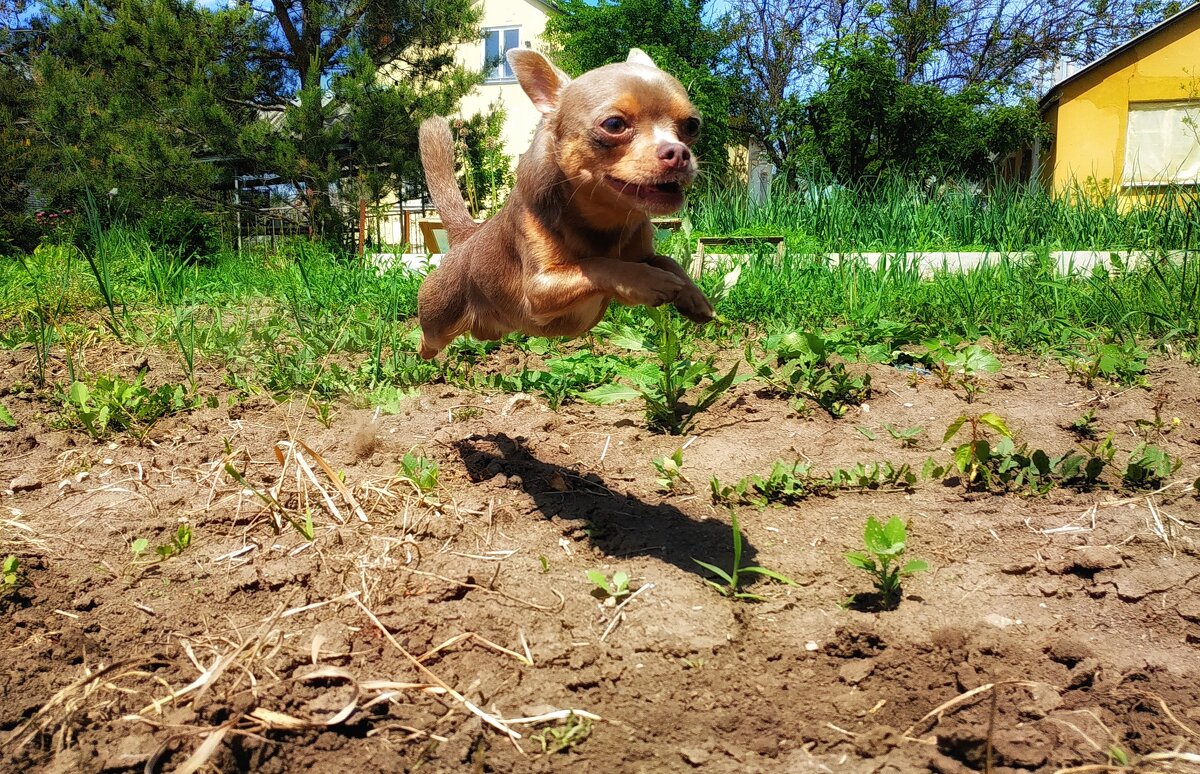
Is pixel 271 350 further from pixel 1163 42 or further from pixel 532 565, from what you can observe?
pixel 1163 42

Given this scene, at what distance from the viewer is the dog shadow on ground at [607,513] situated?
2.75 meters

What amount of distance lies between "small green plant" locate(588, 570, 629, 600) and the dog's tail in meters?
1.55

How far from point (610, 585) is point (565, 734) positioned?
642mm

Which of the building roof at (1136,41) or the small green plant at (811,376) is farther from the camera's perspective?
the building roof at (1136,41)

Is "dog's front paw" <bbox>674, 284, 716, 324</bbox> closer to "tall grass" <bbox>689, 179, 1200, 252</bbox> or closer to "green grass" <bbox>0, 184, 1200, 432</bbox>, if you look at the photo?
"green grass" <bbox>0, 184, 1200, 432</bbox>

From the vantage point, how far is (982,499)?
3.02m

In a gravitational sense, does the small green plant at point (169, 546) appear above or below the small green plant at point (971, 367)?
below

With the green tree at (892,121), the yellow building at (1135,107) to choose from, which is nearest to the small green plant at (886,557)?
the yellow building at (1135,107)

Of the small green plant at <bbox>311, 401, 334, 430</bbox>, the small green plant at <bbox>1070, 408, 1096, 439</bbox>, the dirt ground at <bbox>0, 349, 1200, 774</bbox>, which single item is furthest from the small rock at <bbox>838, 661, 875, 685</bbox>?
the small green plant at <bbox>311, 401, 334, 430</bbox>

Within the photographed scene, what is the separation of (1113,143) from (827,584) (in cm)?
1697

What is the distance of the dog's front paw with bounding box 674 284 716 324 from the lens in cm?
217

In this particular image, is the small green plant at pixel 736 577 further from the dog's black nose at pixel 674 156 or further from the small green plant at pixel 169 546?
the small green plant at pixel 169 546

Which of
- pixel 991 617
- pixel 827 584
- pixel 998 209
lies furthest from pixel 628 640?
pixel 998 209

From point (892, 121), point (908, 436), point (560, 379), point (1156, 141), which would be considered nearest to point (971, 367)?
point (908, 436)
